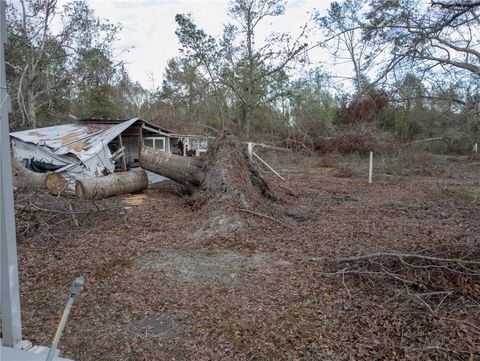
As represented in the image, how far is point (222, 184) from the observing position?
7.00 m

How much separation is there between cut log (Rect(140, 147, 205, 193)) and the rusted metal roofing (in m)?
2.24

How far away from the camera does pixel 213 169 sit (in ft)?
24.8

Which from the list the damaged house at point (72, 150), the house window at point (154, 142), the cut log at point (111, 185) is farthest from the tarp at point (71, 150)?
the house window at point (154, 142)

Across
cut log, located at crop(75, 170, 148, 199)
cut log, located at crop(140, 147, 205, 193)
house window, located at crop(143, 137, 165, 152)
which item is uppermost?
house window, located at crop(143, 137, 165, 152)

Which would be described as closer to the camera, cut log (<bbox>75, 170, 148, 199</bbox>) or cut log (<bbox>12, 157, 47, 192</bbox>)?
cut log (<bbox>75, 170, 148, 199</bbox>)

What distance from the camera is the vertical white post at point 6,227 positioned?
1823 mm

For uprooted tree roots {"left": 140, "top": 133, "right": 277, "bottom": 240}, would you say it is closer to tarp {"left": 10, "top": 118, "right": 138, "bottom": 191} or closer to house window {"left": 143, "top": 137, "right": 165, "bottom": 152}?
tarp {"left": 10, "top": 118, "right": 138, "bottom": 191}

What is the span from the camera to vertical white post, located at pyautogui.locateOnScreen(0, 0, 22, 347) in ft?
5.98

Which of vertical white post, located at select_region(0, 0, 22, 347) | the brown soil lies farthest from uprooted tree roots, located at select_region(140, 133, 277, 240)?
vertical white post, located at select_region(0, 0, 22, 347)

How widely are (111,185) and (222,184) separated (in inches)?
147

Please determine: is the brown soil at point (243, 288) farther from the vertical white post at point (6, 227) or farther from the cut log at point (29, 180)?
the cut log at point (29, 180)

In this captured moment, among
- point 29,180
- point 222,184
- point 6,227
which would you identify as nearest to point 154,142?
point 29,180

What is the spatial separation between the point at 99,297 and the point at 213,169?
14.8ft

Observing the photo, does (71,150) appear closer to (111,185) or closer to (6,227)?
(111,185)
